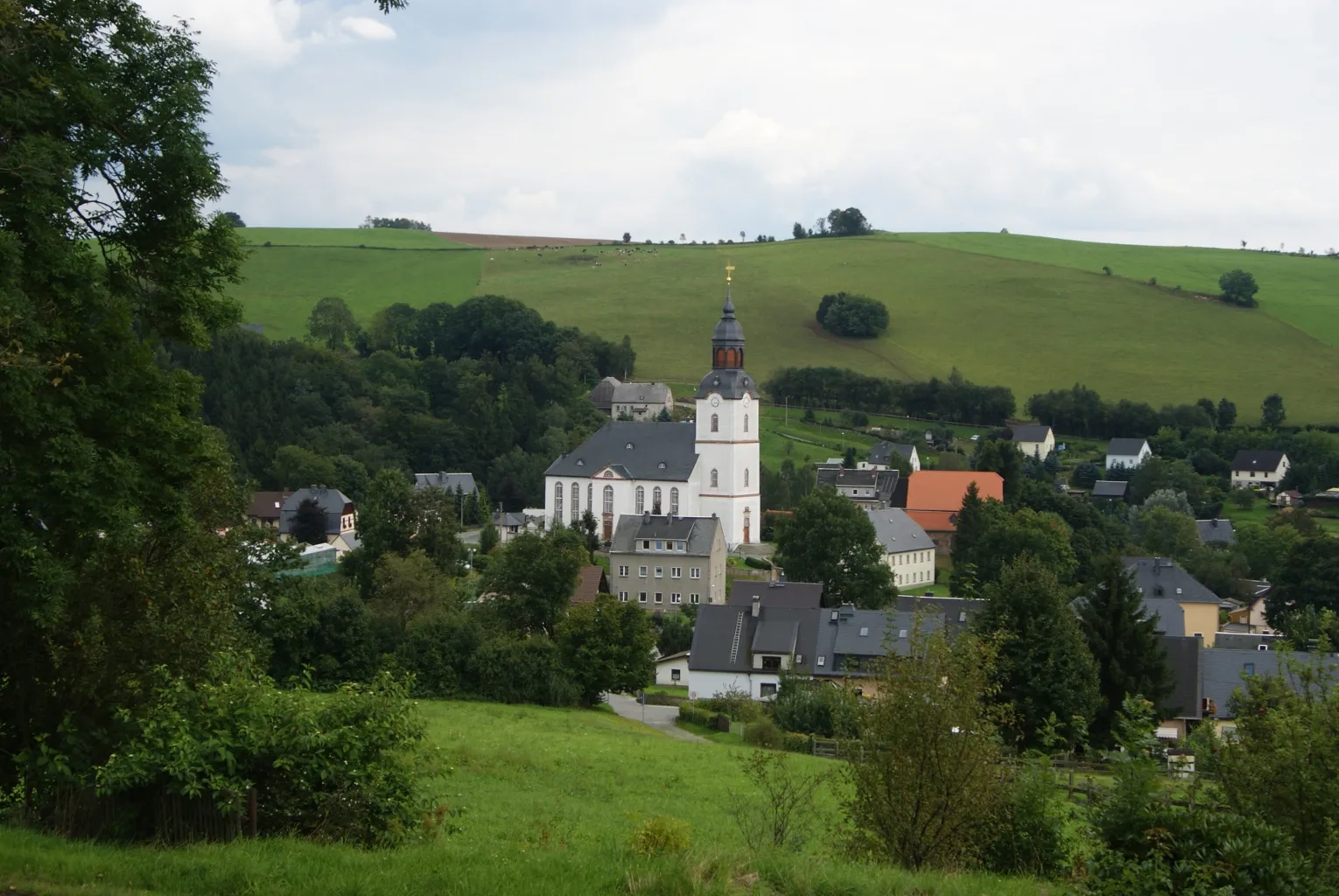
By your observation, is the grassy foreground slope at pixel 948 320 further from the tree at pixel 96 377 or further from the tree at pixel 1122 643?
the tree at pixel 96 377

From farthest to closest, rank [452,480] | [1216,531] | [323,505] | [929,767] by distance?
[452,480]
[1216,531]
[323,505]
[929,767]

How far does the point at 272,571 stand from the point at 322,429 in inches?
2614

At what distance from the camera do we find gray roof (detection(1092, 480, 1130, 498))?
3903 inches

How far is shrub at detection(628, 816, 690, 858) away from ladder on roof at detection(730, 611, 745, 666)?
3815cm

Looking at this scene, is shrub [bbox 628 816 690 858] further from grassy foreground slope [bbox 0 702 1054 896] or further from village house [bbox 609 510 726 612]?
village house [bbox 609 510 726 612]

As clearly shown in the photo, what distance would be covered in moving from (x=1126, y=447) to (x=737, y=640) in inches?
2519

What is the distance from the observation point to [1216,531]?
85875 mm

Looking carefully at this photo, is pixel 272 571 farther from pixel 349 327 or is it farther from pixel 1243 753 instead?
pixel 349 327

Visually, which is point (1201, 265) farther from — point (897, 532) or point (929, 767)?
point (929, 767)

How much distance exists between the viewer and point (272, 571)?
102 feet

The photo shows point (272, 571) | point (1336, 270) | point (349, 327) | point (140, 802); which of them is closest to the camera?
point (140, 802)

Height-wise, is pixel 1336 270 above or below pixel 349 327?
above

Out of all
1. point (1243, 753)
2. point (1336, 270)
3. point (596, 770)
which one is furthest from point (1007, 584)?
point (1336, 270)

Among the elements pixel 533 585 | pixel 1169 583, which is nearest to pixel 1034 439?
pixel 1169 583
